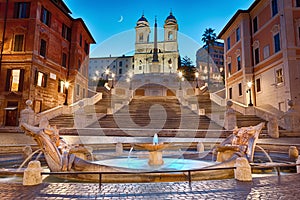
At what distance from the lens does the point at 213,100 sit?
27.0 metres

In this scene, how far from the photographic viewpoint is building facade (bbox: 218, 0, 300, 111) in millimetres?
20484

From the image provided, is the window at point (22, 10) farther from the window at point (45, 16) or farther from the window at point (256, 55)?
the window at point (256, 55)

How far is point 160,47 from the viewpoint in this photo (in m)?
78.2

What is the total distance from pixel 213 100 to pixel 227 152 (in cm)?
2009

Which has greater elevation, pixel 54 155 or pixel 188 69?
pixel 188 69

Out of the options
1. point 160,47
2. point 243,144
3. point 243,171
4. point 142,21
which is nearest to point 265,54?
point 243,144

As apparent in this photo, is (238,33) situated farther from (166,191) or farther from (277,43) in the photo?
(166,191)

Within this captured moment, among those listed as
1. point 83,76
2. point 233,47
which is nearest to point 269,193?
point 233,47

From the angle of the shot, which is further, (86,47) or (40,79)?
(86,47)

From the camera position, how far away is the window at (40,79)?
24.3 meters

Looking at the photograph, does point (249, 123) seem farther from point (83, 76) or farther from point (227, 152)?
point (83, 76)

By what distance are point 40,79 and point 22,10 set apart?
8.44 metres

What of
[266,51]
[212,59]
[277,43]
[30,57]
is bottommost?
[30,57]

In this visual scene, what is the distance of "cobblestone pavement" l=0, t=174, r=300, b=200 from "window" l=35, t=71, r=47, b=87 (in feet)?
72.5
